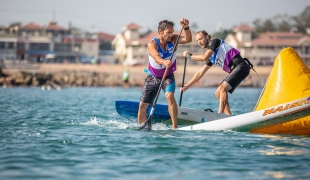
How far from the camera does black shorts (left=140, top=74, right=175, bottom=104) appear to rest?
11.1 metres

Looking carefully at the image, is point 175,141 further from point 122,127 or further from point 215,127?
point 122,127

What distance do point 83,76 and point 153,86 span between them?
5773 centimetres

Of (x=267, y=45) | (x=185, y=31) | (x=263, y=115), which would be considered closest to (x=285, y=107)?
(x=263, y=115)

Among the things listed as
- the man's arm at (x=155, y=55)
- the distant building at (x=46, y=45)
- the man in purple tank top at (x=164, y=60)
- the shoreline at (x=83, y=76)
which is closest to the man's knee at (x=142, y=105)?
the man in purple tank top at (x=164, y=60)

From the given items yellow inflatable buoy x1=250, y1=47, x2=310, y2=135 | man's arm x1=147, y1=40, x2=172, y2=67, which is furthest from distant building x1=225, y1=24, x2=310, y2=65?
man's arm x1=147, y1=40, x2=172, y2=67

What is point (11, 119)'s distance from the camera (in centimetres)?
1466

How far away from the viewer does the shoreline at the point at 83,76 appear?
199 feet

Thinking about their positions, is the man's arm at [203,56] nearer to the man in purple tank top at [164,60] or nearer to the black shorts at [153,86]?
the man in purple tank top at [164,60]

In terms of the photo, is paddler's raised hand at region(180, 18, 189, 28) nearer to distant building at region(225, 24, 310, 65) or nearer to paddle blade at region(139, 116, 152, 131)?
paddle blade at region(139, 116, 152, 131)

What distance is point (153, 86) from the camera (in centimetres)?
1148

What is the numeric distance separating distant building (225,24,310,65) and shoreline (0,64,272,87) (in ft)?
32.8

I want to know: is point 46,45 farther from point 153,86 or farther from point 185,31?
point 185,31

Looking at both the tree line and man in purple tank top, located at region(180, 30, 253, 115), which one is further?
the tree line

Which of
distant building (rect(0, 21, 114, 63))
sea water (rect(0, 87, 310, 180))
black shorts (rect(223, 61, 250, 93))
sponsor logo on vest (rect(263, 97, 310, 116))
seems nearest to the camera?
sea water (rect(0, 87, 310, 180))
